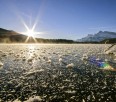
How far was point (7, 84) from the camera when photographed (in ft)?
46.7

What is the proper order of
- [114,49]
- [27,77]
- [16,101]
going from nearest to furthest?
[16,101]
[27,77]
[114,49]

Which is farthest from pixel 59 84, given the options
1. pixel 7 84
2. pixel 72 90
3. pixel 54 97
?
pixel 7 84

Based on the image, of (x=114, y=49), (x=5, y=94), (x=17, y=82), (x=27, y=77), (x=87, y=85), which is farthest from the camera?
(x=114, y=49)

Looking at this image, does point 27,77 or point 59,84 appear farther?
point 27,77

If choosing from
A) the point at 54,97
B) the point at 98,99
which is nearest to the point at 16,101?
the point at 54,97

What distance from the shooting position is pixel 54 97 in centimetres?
1131

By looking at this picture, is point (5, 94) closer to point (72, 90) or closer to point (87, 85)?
point (72, 90)

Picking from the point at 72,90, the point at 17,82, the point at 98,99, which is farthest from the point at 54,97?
the point at 17,82

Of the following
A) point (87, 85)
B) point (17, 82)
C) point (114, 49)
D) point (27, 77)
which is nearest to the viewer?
point (87, 85)

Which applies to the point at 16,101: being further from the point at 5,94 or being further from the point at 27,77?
the point at 27,77

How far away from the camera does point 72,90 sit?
12.6 metres

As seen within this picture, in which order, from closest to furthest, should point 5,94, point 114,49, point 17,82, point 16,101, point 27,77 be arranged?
point 16,101, point 5,94, point 17,82, point 27,77, point 114,49

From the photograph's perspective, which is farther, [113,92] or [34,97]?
[113,92]

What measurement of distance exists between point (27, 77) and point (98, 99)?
721 centimetres
